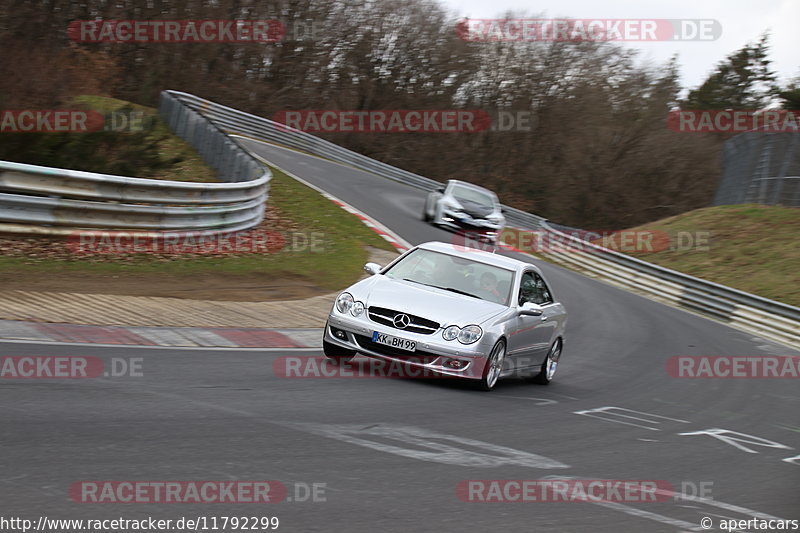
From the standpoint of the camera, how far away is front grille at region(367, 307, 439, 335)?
9.17m

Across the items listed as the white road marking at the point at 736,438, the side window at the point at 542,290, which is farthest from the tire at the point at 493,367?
the white road marking at the point at 736,438

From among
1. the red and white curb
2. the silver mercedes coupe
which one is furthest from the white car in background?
the silver mercedes coupe

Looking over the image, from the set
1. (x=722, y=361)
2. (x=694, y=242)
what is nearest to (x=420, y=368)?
(x=722, y=361)

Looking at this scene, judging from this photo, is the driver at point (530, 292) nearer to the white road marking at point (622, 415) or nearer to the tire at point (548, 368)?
the tire at point (548, 368)

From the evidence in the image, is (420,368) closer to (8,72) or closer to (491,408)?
(491,408)

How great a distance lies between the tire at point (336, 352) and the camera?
380 inches

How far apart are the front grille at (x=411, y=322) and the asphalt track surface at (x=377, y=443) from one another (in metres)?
0.57

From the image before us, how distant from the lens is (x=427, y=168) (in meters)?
57.5

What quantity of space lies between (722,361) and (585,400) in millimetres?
6681

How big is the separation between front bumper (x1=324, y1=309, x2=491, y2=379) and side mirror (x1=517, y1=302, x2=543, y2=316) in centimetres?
99

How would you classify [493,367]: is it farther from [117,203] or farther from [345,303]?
[117,203]

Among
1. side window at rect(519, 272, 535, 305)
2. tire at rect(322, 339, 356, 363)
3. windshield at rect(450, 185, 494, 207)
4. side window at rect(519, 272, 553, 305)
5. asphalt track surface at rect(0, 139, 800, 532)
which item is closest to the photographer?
asphalt track surface at rect(0, 139, 800, 532)

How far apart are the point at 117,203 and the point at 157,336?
17.0ft

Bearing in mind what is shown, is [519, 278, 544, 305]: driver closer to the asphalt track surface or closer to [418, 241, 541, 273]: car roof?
[418, 241, 541, 273]: car roof
